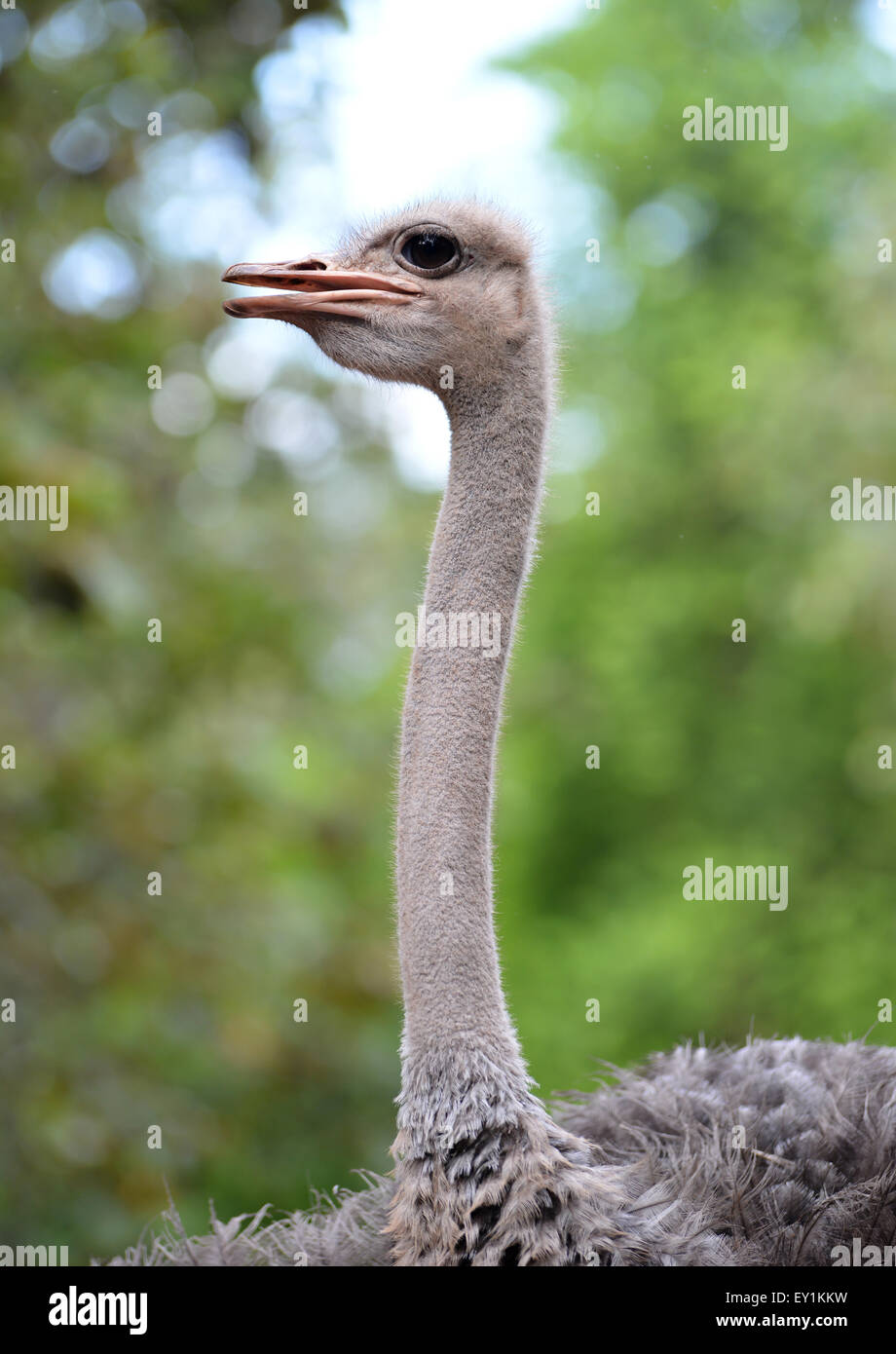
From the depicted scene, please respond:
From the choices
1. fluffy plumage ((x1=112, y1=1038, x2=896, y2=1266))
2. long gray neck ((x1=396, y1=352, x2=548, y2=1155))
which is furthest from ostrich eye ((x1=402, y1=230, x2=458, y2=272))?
fluffy plumage ((x1=112, y1=1038, x2=896, y2=1266))

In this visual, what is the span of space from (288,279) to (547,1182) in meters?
1.41

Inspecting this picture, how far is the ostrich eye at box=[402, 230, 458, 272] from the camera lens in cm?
257

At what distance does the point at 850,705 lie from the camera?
10930mm

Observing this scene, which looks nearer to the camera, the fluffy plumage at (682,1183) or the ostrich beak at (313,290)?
the fluffy plumage at (682,1183)

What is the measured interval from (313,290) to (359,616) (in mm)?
6852

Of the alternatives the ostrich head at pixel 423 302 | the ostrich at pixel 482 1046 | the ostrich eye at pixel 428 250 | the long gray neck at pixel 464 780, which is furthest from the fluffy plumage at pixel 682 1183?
the ostrich eye at pixel 428 250

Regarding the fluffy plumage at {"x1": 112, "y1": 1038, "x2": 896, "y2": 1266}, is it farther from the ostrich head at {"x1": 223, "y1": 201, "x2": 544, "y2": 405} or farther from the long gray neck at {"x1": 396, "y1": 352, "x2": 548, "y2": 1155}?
the ostrich head at {"x1": 223, "y1": 201, "x2": 544, "y2": 405}

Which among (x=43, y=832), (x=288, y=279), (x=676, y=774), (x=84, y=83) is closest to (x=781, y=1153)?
(x=288, y=279)

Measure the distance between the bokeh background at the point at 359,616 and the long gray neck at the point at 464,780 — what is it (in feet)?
0.88

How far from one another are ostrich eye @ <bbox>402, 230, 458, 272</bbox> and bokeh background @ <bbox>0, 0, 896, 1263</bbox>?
26 centimetres

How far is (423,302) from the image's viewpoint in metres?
2.54

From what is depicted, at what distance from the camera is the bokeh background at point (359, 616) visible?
4438 millimetres

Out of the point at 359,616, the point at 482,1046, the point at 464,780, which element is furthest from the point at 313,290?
the point at 359,616

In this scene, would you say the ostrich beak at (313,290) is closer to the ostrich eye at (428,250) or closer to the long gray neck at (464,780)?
the ostrich eye at (428,250)
